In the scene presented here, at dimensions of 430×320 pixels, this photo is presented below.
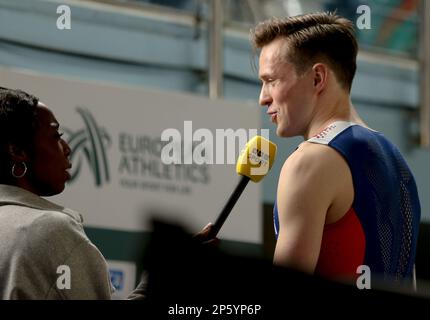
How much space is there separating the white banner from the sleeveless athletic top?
358 cm

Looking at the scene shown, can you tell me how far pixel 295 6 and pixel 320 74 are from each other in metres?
4.40

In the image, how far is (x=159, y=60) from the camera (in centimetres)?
663

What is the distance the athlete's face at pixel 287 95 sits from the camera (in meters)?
2.30

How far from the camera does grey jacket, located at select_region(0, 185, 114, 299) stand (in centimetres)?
204

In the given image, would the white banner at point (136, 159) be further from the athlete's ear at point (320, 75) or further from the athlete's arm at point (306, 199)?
the athlete's arm at point (306, 199)

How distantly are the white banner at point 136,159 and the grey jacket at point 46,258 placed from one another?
3649 mm

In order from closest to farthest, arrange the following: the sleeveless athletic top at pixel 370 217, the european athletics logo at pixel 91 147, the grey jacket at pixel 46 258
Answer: the grey jacket at pixel 46 258 → the sleeveless athletic top at pixel 370 217 → the european athletics logo at pixel 91 147

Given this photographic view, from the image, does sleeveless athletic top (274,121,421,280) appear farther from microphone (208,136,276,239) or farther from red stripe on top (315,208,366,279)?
microphone (208,136,276,239)

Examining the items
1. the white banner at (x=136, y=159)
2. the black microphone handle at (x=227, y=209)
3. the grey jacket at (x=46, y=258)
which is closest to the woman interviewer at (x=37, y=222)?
the grey jacket at (x=46, y=258)

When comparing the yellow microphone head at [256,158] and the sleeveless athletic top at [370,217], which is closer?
the sleeveless athletic top at [370,217]

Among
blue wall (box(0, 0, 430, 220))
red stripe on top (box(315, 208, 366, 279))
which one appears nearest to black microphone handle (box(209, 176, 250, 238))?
red stripe on top (box(315, 208, 366, 279))

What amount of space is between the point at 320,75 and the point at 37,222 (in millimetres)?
662

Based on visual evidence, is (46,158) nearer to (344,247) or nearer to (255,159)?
(255,159)

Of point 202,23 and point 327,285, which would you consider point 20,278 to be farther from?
point 202,23
